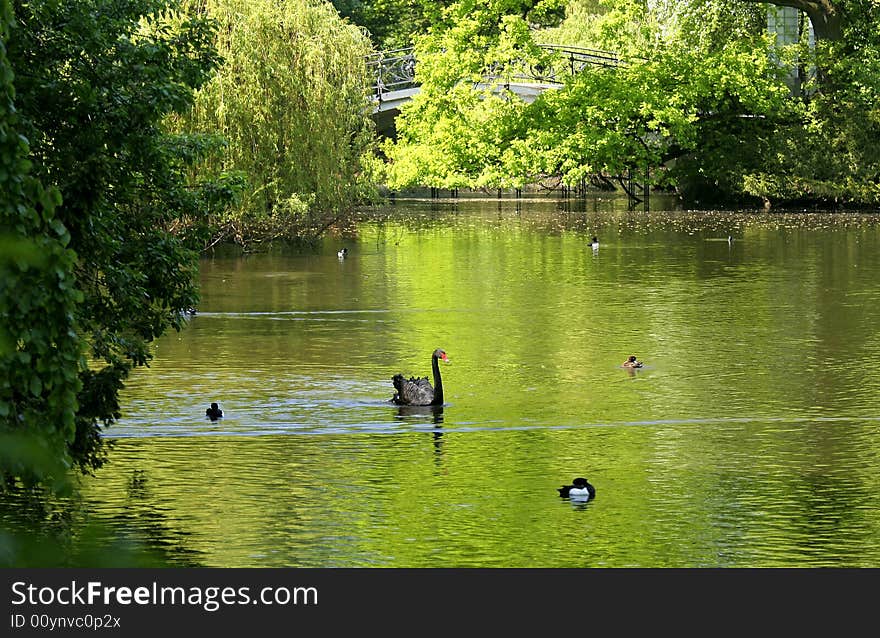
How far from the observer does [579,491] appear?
49.0ft

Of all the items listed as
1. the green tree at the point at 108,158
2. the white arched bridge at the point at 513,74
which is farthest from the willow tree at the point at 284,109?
the green tree at the point at 108,158

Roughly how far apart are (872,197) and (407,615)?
5111cm

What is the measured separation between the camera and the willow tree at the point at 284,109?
37.2m

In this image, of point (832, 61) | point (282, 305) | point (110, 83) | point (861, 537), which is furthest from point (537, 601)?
point (832, 61)

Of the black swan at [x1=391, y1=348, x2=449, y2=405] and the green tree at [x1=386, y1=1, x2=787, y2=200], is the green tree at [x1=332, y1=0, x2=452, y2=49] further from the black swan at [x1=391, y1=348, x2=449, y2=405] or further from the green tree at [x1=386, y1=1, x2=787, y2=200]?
the black swan at [x1=391, y1=348, x2=449, y2=405]

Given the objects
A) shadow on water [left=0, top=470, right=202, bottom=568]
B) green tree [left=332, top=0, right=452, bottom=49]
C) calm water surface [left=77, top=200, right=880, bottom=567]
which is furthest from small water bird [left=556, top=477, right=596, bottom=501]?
green tree [left=332, top=0, right=452, bottom=49]

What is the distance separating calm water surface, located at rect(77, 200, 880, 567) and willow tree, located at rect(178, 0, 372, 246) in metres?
3.27

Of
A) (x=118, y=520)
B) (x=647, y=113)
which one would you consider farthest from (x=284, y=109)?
(x=118, y=520)

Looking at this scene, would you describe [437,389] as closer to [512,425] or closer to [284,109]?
[512,425]

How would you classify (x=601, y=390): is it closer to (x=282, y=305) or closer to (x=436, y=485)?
(x=436, y=485)

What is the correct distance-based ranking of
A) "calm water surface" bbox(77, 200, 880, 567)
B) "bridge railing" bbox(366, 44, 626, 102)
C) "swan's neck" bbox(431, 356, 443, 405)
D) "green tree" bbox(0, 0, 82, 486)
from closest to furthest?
"green tree" bbox(0, 0, 82, 486), "calm water surface" bbox(77, 200, 880, 567), "swan's neck" bbox(431, 356, 443, 405), "bridge railing" bbox(366, 44, 626, 102)

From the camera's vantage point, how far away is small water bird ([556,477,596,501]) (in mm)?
14930

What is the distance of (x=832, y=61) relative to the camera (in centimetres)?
6009

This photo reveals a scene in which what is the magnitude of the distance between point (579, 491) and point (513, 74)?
4503 centimetres
